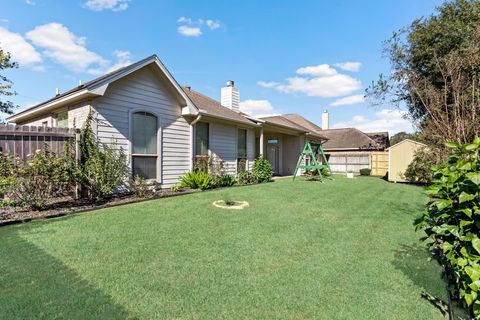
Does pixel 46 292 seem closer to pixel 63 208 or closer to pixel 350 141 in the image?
pixel 63 208

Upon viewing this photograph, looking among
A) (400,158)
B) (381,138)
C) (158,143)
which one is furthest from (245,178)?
(381,138)

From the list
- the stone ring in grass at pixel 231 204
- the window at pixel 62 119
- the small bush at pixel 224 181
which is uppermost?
the window at pixel 62 119

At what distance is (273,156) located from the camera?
18922mm

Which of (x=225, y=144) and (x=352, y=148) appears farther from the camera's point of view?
(x=352, y=148)

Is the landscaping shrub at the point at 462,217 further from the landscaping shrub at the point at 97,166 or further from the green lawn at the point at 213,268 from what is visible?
the landscaping shrub at the point at 97,166

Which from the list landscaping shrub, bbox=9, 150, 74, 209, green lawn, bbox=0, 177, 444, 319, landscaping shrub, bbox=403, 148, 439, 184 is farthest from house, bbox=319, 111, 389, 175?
landscaping shrub, bbox=9, 150, 74, 209

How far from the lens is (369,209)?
6902mm

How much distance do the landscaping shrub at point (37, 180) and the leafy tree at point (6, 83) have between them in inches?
573

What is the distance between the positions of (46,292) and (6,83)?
819 inches

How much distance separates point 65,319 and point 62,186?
5.25m

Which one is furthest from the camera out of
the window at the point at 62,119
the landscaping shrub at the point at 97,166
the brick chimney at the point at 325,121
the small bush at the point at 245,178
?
the brick chimney at the point at 325,121

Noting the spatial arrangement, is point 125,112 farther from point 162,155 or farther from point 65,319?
point 65,319

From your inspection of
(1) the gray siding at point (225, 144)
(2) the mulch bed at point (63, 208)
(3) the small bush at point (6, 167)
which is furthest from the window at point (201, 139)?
(3) the small bush at point (6, 167)

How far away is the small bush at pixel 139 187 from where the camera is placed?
7781 mm
